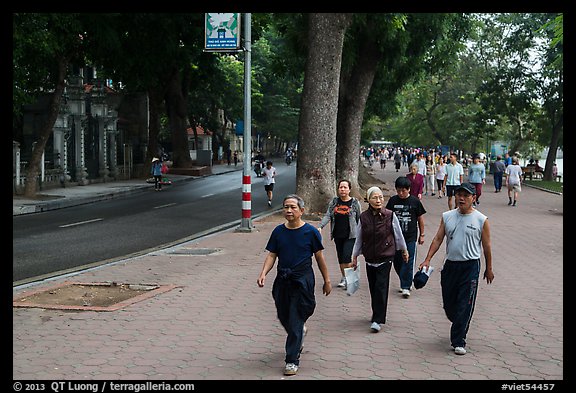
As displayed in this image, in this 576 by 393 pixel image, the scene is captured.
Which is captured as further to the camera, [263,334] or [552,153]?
[552,153]

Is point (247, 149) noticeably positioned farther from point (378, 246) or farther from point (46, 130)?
point (46, 130)

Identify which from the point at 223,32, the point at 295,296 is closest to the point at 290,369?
the point at 295,296

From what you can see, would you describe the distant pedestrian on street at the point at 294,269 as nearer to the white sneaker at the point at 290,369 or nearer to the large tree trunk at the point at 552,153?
the white sneaker at the point at 290,369

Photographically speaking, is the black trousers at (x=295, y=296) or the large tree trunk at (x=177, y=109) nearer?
the black trousers at (x=295, y=296)

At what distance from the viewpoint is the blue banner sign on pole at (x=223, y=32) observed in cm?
1723

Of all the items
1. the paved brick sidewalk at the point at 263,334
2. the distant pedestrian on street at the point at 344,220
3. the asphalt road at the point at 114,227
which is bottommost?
the asphalt road at the point at 114,227

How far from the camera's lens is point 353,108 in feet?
94.7

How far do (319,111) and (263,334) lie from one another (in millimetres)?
13136

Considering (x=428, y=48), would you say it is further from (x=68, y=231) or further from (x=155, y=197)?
(x=68, y=231)

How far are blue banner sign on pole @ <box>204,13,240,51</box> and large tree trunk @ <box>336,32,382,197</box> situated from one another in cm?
1064

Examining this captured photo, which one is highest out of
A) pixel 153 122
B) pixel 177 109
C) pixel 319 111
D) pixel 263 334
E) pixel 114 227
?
pixel 177 109

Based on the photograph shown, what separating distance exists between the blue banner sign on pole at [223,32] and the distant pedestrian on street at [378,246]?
9600 millimetres

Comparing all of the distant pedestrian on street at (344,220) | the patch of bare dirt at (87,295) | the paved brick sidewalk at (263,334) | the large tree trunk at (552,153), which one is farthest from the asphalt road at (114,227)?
the large tree trunk at (552,153)

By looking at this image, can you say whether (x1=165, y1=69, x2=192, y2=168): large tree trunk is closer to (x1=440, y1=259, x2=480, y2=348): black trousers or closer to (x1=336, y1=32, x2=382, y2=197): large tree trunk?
(x1=336, y1=32, x2=382, y2=197): large tree trunk
